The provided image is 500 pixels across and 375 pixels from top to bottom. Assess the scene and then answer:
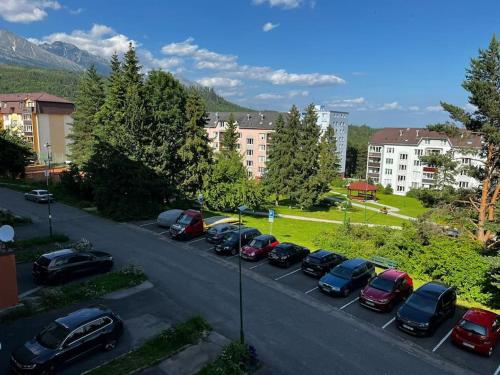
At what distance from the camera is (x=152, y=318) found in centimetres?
1678

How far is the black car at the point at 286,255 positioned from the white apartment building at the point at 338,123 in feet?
298

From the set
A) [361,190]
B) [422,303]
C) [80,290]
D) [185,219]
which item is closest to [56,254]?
[80,290]

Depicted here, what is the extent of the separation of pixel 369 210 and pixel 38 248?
49858 mm

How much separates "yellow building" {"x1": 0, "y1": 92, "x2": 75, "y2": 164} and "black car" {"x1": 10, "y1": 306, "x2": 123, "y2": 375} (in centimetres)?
8703

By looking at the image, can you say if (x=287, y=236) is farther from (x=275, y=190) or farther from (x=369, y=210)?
(x=369, y=210)

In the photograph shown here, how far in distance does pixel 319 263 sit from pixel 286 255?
2.37 metres

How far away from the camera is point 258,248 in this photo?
25766mm

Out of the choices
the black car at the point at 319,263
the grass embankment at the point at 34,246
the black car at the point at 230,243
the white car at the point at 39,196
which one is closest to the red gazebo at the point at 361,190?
the black car at the point at 230,243

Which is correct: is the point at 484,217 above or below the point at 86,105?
below

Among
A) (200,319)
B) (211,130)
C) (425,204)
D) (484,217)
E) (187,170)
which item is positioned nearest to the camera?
(200,319)

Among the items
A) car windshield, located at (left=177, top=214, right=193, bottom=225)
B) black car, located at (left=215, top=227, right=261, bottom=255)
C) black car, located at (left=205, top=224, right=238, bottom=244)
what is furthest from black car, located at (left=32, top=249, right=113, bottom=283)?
black car, located at (left=205, top=224, right=238, bottom=244)

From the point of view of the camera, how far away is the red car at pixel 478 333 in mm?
15297

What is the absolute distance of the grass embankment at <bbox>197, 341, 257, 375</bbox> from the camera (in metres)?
12.8

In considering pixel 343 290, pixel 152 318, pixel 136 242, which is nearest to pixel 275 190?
pixel 136 242
